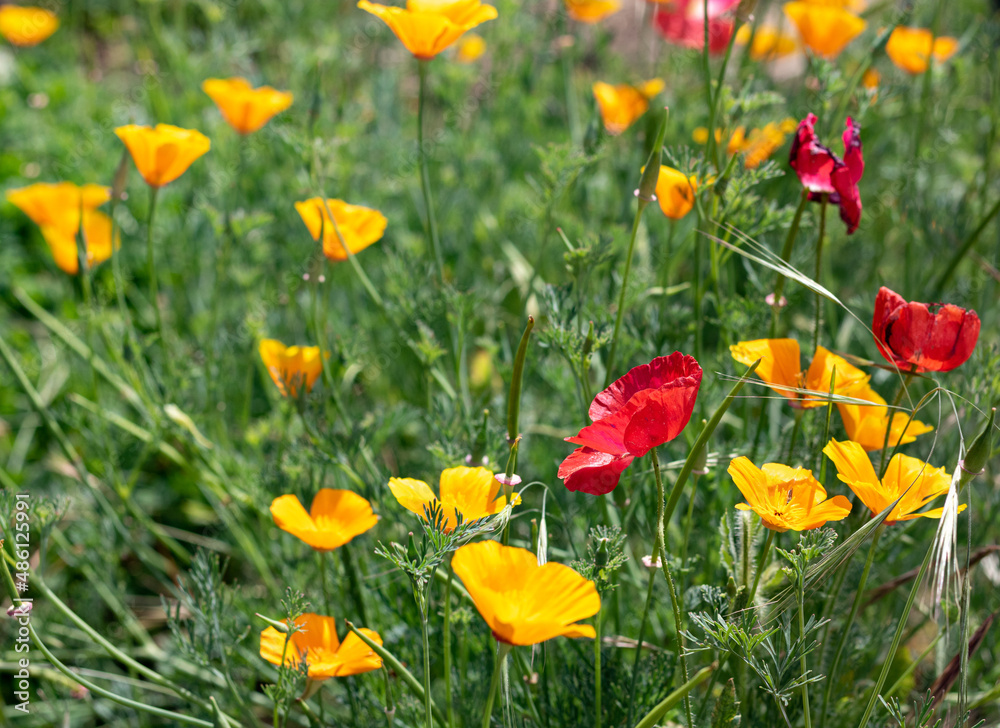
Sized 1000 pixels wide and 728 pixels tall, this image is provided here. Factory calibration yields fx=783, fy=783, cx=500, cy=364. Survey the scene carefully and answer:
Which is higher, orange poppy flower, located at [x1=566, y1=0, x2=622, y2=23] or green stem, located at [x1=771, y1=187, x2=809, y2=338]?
orange poppy flower, located at [x1=566, y1=0, x2=622, y2=23]

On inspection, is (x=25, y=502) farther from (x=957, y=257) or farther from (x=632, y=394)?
(x=957, y=257)

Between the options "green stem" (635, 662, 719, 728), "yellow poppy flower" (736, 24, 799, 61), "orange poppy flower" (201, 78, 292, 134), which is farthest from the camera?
"yellow poppy flower" (736, 24, 799, 61)

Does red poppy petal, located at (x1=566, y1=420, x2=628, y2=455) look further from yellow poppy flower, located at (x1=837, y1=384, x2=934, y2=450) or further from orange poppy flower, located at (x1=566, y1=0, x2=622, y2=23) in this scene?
orange poppy flower, located at (x1=566, y1=0, x2=622, y2=23)

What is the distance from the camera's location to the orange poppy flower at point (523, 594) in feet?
1.93

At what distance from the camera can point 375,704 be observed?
3.21 ft

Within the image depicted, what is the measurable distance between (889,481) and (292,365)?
724mm

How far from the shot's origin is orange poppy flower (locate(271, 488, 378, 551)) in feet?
2.69

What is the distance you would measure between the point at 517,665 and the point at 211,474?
0.62m

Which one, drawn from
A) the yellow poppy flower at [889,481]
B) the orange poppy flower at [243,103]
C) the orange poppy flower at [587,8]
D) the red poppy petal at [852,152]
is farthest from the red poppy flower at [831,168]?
the orange poppy flower at [587,8]

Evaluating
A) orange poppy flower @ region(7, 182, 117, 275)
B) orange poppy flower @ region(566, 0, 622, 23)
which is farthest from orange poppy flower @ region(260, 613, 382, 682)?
orange poppy flower @ region(566, 0, 622, 23)

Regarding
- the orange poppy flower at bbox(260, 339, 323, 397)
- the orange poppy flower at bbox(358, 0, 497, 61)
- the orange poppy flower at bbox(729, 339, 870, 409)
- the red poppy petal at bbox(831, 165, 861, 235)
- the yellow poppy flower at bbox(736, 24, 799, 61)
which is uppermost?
the orange poppy flower at bbox(358, 0, 497, 61)

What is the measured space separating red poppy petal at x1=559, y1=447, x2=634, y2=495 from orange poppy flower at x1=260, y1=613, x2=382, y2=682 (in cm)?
26

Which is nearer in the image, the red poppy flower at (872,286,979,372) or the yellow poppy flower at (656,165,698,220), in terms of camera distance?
the red poppy flower at (872,286,979,372)

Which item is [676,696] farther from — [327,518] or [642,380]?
[327,518]
